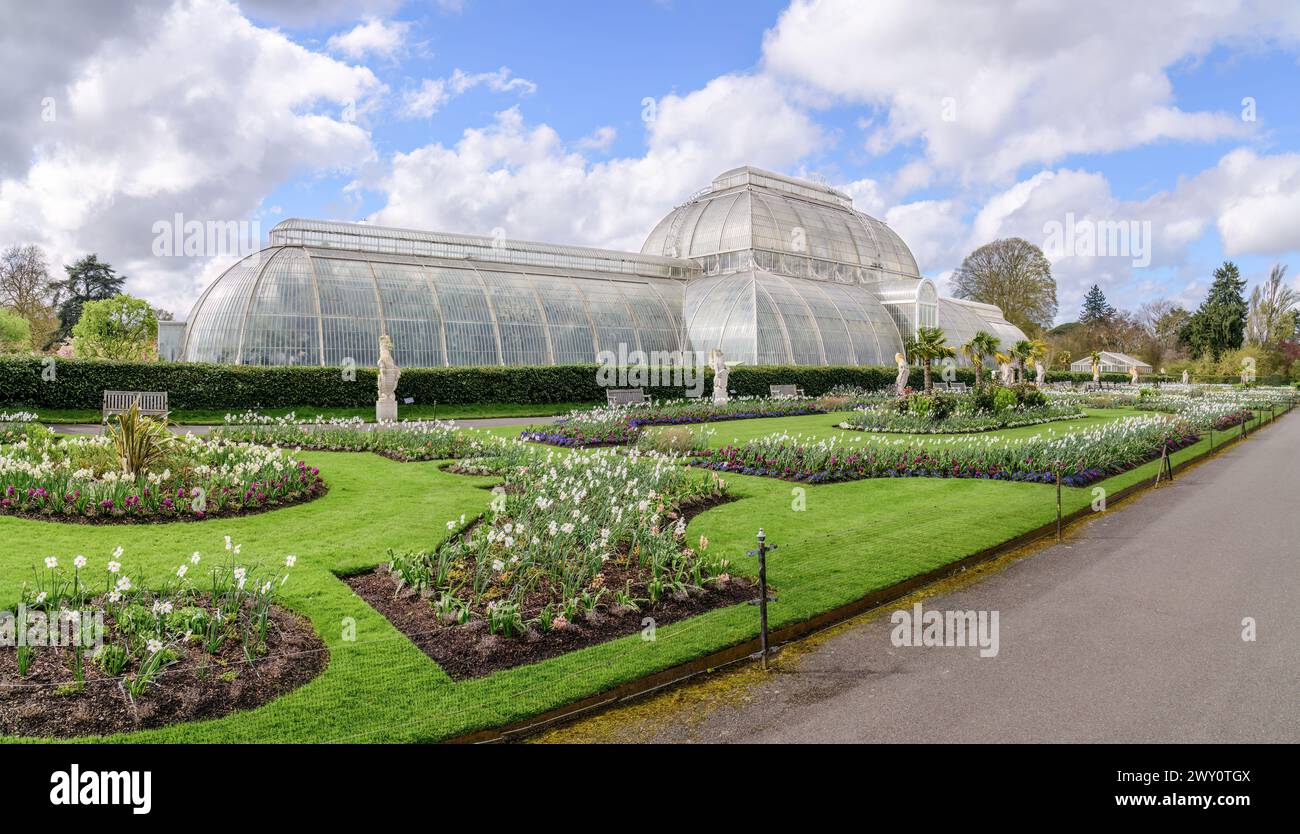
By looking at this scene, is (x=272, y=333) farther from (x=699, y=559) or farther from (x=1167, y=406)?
(x=1167, y=406)

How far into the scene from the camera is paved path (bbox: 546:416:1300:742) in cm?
447

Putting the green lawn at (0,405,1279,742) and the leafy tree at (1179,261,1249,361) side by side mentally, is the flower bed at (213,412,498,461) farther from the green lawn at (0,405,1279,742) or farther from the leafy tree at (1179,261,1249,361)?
the leafy tree at (1179,261,1249,361)

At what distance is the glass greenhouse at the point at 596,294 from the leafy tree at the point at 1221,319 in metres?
31.9

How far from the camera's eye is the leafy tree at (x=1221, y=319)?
7206cm

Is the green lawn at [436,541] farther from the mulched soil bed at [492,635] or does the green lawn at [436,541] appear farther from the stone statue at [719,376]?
the stone statue at [719,376]

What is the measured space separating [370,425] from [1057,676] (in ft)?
57.8

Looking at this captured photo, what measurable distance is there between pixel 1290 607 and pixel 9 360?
91.2 ft

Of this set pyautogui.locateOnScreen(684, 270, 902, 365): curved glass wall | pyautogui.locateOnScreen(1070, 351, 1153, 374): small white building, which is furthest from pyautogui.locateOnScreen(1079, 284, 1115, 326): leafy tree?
pyautogui.locateOnScreen(684, 270, 902, 365): curved glass wall

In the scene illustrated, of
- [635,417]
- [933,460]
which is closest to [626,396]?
[635,417]

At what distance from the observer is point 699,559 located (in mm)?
7438

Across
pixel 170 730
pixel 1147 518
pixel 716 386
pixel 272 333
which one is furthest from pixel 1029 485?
pixel 272 333

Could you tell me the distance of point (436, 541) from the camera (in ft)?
27.7

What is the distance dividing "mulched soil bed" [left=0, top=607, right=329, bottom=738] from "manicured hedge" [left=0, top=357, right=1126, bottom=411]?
838 inches

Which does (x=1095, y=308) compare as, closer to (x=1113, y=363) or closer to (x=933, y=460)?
(x=1113, y=363)
